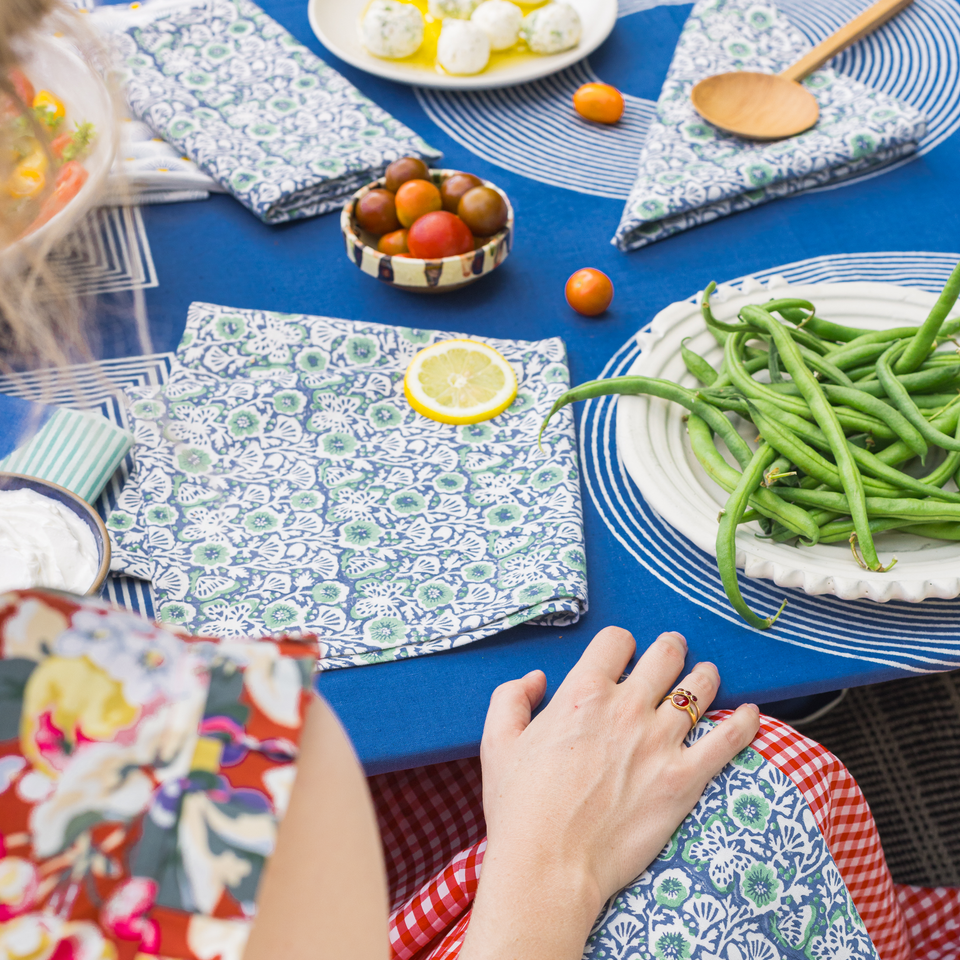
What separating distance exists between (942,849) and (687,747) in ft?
3.92

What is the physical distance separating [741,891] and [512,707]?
0.31 meters

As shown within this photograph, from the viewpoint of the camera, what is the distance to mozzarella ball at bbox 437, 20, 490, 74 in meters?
1.72

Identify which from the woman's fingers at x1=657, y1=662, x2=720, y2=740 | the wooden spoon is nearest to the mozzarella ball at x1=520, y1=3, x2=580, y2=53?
the wooden spoon

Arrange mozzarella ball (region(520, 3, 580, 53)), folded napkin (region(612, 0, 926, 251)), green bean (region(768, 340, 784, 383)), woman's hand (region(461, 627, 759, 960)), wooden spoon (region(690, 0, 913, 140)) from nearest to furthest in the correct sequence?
1. woman's hand (region(461, 627, 759, 960))
2. green bean (region(768, 340, 784, 383))
3. folded napkin (region(612, 0, 926, 251))
4. wooden spoon (region(690, 0, 913, 140))
5. mozzarella ball (region(520, 3, 580, 53))

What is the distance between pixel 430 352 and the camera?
4.32ft

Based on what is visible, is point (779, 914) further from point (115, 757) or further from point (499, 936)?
point (115, 757)

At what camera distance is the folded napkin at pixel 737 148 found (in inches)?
61.2

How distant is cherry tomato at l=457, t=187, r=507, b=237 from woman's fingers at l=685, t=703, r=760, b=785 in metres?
0.86

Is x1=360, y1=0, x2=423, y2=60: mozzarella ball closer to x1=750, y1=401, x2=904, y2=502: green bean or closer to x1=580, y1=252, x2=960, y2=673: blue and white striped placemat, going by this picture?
x1=580, y1=252, x2=960, y2=673: blue and white striped placemat

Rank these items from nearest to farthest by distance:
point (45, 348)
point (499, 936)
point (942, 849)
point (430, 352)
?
point (45, 348) → point (499, 936) → point (430, 352) → point (942, 849)

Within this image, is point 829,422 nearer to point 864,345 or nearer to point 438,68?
point 864,345

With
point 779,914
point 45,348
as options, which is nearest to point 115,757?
point 45,348

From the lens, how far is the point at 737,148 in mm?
1674

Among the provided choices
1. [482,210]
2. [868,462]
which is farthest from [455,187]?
[868,462]
